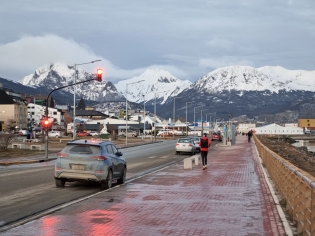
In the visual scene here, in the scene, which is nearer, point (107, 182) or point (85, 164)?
point (85, 164)

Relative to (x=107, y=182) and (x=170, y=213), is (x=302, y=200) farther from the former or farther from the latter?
(x=107, y=182)

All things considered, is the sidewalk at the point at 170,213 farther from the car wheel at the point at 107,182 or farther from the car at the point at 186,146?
the car at the point at 186,146

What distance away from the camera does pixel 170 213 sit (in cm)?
1260

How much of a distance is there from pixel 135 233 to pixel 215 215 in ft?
8.91

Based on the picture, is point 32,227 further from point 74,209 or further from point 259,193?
point 259,193

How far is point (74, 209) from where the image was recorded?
43.7 feet

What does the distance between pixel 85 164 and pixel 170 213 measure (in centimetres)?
625

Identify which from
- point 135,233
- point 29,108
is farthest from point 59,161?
point 29,108

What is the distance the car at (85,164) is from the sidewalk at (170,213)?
69 cm

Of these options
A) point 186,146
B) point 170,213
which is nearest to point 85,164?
point 170,213

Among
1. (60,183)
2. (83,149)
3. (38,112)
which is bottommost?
(60,183)

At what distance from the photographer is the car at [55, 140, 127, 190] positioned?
18.2 meters

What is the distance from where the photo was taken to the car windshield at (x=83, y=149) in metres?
18.6

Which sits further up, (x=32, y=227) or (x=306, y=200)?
(x=306, y=200)
